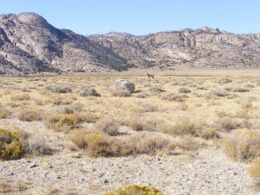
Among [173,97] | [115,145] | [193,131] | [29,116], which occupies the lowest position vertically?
[173,97]

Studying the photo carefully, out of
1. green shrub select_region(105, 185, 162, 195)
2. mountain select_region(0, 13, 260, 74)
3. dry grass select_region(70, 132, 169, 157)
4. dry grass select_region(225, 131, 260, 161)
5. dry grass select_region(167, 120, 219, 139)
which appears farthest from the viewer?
mountain select_region(0, 13, 260, 74)

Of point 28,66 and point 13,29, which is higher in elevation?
point 13,29

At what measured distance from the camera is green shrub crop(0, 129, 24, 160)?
1301 cm

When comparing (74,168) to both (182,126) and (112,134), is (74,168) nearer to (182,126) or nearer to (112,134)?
(112,134)

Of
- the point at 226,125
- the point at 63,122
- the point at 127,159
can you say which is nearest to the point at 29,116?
the point at 63,122

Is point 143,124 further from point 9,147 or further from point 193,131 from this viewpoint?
point 9,147

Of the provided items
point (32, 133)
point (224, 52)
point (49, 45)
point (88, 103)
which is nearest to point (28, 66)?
point (49, 45)

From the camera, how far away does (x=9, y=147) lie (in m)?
13.2

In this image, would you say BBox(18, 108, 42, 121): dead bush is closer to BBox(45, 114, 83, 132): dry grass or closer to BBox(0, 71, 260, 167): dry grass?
BBox(0, 71, 260, 167): dry grass

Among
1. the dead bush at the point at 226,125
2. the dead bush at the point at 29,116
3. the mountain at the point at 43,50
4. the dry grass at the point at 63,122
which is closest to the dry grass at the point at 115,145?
the dry grass at the point at 63,122

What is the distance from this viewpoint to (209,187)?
1070cm

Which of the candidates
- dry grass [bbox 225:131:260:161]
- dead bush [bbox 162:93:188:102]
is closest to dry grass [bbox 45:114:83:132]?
dry grass [bbox 225:131:260:161]

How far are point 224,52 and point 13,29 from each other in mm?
91341

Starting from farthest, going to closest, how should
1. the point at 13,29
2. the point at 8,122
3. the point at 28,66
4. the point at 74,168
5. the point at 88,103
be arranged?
the point at 13,29 < the point at 28,66 < the point at 88,103 < the point at 8,122 < the point at 74,168
